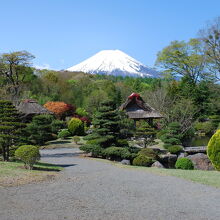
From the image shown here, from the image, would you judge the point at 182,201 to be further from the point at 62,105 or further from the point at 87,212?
the point at 62,105

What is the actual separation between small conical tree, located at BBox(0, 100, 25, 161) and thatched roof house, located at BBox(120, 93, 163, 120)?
19.2 metres

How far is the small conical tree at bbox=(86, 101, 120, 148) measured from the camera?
20750 mm

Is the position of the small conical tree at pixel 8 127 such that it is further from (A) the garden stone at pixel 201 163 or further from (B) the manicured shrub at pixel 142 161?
(A) the garden stone at pixel 201 163

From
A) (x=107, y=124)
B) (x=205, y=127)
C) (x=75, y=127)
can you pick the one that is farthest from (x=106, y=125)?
(x=205, y=127)

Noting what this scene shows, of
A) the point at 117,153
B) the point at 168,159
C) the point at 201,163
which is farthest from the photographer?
the point at 168,159

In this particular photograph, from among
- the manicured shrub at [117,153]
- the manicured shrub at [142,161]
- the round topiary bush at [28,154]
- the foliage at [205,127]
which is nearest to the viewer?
the round topiary bush at [28,154]

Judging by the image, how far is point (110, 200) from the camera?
839 centimetres

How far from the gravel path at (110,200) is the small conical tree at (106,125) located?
9030 mm

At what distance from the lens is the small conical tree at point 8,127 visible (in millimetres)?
15305

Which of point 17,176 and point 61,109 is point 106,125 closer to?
point 17,176

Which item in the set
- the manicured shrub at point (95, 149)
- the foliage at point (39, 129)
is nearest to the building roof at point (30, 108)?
the foliage at point (39, 129)

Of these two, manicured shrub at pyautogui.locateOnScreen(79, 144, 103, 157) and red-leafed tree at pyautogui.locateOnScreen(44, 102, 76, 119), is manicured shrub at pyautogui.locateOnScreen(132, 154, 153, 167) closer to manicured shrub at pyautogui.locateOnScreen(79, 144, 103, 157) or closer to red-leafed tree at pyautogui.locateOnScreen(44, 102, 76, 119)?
manicured shrub at pyautogui.locateOnScreen(79, 144, 103, 157)

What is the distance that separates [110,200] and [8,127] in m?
8.49

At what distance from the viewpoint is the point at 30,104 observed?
33906 mm
